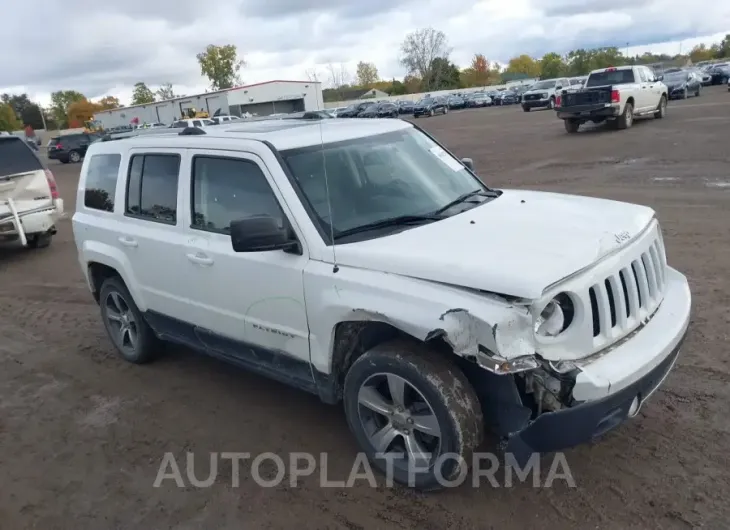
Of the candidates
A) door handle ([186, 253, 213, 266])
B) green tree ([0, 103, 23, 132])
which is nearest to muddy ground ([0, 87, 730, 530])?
door handle ([186, 253, 213, 266])

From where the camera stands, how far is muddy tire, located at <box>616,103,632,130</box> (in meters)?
21.1

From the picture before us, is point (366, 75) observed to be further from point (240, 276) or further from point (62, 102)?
point (240, 276)

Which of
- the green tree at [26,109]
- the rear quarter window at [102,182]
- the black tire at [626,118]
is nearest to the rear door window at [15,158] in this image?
the rear quarter window at [102,182]

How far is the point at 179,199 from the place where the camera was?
451 cm

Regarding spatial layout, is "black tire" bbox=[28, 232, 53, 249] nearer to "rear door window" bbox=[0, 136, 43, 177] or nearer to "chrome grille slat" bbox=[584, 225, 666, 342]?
"rear door window" bbox=[0, 136, 43, 177]

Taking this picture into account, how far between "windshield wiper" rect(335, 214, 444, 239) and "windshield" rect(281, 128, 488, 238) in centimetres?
3

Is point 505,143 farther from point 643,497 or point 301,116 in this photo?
point 643,497

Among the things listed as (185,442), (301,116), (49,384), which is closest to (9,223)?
(49,384)

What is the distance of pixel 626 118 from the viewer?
2125cm

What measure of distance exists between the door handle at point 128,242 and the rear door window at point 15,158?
584 centimetres

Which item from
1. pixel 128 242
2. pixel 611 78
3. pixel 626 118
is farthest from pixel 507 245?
pixel 611 78

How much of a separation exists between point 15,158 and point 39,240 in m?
1.70

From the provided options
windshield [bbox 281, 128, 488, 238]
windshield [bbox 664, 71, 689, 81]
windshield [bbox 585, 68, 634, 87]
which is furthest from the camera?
windshield [bbox 664, 71, 689, 81]

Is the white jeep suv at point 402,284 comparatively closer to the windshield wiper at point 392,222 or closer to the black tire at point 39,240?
the windshield wiper at point 392,222
